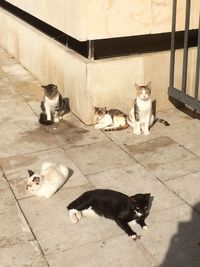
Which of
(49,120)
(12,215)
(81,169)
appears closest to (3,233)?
(12,215)

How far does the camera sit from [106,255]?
204 inches

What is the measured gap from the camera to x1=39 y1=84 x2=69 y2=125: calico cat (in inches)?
348

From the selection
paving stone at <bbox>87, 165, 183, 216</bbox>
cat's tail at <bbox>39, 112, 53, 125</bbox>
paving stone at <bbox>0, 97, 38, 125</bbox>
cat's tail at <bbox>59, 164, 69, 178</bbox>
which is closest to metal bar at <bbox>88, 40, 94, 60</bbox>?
cat's tail at <bbox>39, 112, 53, 125</bbox>

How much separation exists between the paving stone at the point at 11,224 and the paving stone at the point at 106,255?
22.1 inches

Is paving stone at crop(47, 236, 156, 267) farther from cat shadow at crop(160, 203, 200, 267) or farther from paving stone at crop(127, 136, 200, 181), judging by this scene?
paving stone at crop(127, 136, 200, 181)

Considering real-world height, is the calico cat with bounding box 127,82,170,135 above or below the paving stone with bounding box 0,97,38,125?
above

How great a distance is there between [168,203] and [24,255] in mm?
2076

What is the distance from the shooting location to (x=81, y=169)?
712cm

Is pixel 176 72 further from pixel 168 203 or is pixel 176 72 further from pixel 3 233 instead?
pixel 3 233

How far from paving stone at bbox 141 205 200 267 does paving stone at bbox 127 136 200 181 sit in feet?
3.21

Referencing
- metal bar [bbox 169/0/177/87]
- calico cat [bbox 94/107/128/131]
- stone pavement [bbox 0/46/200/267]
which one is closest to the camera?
stone pavement [bbox 0/46/200/267]

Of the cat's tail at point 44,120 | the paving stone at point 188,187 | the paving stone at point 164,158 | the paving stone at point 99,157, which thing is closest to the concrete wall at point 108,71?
the cat's tail at point 44,120

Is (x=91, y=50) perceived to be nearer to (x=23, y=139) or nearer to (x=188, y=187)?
(x=23, y=139)

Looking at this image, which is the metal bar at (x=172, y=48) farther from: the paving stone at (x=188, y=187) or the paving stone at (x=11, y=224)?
the paving stone at (x=11, y=224)
